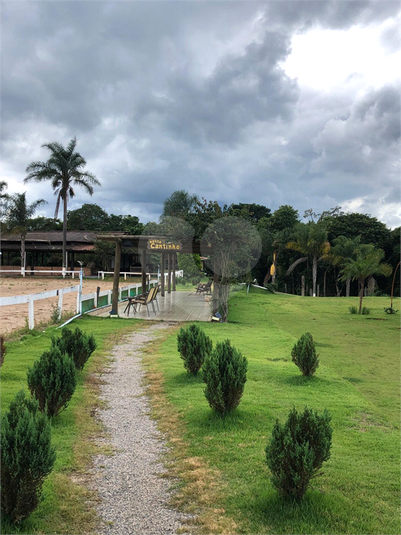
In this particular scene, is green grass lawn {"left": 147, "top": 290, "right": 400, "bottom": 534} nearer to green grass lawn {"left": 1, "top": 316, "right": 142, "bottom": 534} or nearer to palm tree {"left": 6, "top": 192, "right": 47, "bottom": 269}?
green grass lawn {"left": 1, "top": 316, "right": 142, "bottom": 534}

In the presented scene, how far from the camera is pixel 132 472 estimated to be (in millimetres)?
3434

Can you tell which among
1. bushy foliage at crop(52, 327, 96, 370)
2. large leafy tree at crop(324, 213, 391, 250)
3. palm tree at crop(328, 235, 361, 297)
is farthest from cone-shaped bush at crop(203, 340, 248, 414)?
large leafy tree at crop(324, 213, 391, 250)

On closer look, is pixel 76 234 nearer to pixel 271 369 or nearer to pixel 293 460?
pixel 271 369

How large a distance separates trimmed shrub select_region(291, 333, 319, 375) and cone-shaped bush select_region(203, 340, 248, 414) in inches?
82.5

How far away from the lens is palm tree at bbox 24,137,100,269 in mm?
35469

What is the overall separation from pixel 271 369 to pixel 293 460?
159 inches

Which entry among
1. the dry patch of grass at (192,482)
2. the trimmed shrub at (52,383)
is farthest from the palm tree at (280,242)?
the trimmed shrub at (52,383)

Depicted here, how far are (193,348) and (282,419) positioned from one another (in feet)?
6.93

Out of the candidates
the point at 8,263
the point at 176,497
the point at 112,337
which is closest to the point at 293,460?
the point at 176,497

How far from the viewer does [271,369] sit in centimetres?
698

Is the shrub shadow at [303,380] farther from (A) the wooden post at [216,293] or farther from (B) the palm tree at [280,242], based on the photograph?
(B) the palm tree at [280,242]

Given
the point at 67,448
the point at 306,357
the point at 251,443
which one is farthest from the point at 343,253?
the point at 67,448

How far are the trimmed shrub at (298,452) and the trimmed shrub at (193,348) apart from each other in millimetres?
3239

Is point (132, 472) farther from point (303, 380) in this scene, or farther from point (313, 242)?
point (313, 242)
